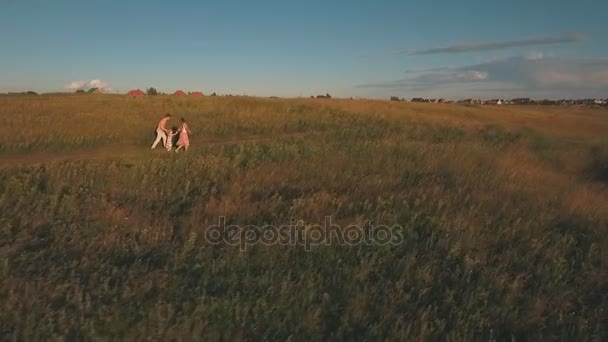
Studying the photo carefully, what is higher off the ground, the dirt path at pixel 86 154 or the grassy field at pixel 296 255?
the dirt path at pixel 86 154

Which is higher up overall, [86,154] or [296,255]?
[86,154]

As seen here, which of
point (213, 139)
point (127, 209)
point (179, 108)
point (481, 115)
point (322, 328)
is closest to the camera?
point (322, 328)

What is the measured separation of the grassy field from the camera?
15.6ft

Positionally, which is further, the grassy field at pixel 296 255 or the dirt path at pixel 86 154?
the dirt path at pixel 86 154

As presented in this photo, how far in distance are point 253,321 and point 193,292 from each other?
2.68 feet

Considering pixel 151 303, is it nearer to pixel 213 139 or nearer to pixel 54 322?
pixel 54 322

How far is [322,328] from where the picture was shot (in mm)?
4809

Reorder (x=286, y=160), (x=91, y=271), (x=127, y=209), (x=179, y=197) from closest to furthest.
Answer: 1. (x=91, y=271)
2. (x=127, y=209)
3. (x=179, y=197)
4. (x=286, y=160)

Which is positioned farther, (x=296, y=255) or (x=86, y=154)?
(x=86, y=154)

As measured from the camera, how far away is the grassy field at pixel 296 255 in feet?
15.6

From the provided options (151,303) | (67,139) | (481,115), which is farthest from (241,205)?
(481,115)

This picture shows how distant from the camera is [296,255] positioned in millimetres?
6590

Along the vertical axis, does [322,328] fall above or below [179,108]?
below

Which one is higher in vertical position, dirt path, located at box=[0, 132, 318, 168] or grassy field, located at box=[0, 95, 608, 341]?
dirt path, located at box=[0, 132, 318, 168]
